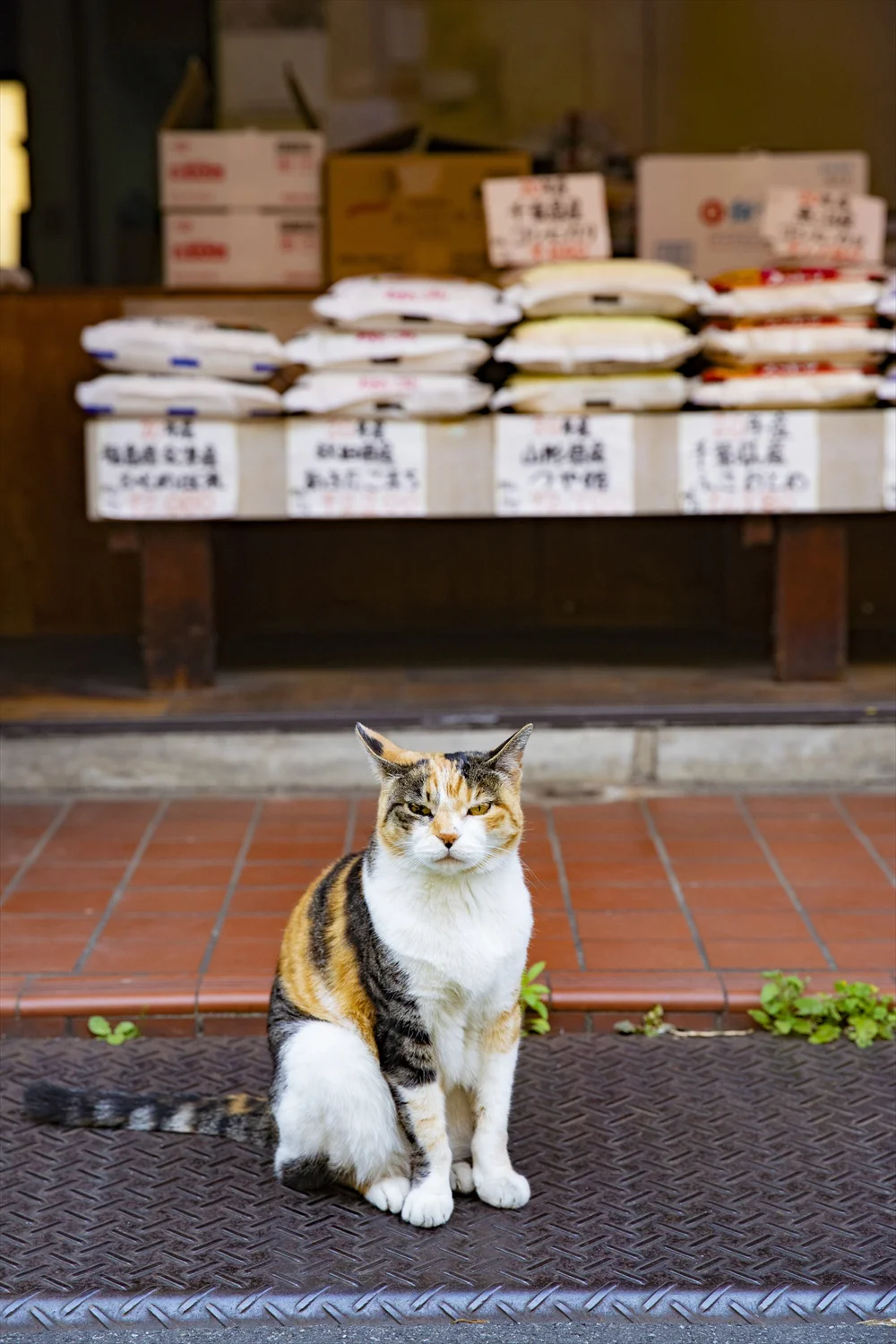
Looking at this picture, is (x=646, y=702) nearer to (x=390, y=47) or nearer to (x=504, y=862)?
(x=504, y=862)

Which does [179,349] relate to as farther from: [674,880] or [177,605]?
[674,880]

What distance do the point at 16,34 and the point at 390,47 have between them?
2.40 meters

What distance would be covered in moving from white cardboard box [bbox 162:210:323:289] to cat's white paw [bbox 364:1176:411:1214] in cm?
473

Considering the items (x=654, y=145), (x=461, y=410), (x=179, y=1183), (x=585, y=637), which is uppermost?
(x=654, y=145)

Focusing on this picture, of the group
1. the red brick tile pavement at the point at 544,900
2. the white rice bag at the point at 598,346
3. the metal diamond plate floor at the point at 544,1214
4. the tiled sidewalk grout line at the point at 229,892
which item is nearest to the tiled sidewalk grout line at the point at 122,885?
the red brick tile pavement at the point at 544,900

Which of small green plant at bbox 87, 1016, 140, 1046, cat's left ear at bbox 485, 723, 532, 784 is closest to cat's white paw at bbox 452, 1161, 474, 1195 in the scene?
cat's left ear at bbox 485, 723, 532, 784

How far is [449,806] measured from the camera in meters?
3.00

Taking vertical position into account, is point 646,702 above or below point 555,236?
below

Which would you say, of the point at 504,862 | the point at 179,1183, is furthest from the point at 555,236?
the point at 179,1183

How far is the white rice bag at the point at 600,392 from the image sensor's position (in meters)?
5.59

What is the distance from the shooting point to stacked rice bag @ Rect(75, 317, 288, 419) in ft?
18.1

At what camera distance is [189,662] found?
19.2 ft

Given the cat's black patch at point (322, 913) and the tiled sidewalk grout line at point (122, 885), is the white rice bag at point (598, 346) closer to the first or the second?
the tiled sidewalk grout line at point (122, 885)

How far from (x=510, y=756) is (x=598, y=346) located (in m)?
2.75
